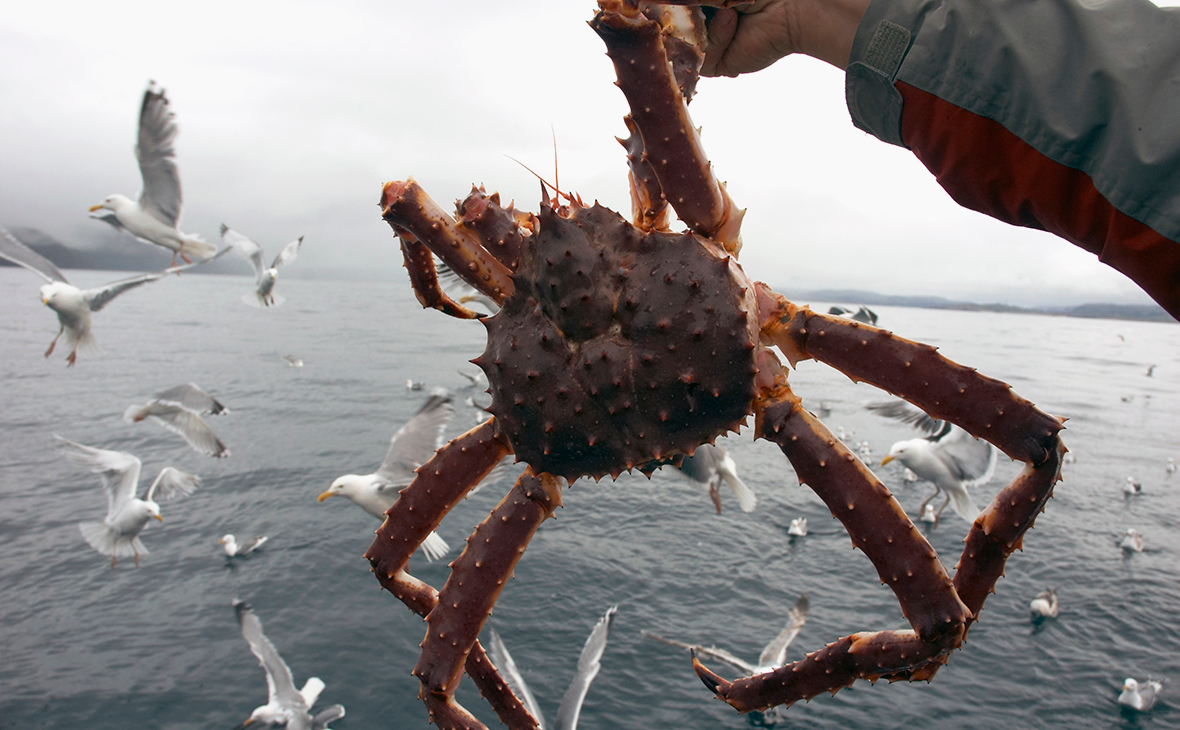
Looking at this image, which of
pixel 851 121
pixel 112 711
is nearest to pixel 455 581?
pixel 851 121

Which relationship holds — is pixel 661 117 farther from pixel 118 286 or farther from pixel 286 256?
pixel 286 256

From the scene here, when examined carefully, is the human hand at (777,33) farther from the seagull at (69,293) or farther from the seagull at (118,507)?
the seagull at (118,507)

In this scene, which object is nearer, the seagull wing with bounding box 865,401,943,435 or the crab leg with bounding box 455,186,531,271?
the crab leg with bounding box 455,186,531,271

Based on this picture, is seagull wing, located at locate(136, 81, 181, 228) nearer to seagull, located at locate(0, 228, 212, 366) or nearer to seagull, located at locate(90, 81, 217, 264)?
seagull, located at locate(90, 81, 217, 264)

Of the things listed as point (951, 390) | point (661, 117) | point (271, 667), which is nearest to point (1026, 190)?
point (951, 390)

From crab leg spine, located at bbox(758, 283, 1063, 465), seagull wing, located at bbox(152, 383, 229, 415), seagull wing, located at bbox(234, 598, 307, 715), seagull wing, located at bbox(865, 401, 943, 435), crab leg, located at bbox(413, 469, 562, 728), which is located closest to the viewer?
crab leg spine, located at bbox(758, 283, 1063, 465)


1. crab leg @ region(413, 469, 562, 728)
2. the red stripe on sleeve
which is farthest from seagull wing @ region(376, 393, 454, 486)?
the red stripe on sleeve
